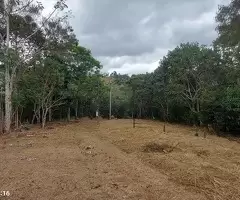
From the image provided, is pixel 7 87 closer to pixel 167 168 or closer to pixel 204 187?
pixel 167 168

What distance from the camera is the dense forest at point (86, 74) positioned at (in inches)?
768

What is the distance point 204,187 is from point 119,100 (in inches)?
1719

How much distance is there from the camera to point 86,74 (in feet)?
103

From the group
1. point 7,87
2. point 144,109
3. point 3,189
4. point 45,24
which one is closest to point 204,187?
point 3,189

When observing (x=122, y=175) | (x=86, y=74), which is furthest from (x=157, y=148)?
(x=86, y=74)

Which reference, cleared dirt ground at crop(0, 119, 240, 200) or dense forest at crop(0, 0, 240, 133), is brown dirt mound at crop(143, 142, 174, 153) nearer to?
cleared dirt ground at crop(0, 119, 240, 200)

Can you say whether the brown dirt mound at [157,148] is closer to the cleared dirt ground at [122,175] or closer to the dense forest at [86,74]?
the cleared dirt ground at [122,175]

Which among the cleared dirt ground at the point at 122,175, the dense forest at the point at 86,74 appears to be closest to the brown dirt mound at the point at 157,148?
the cleared dirt ground at the point at 122,175

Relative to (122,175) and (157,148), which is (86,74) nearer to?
(157,148)

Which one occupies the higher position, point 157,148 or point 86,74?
point 86,74

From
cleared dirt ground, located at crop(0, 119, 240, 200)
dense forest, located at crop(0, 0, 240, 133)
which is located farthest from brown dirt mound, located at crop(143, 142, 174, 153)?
dense forest, located at crop(0, 0, 240, 133)

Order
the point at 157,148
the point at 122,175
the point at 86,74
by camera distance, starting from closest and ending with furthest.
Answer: the point at 122,175 → the point at 157,148 → the point at 86,74

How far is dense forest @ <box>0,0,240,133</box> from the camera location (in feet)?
64.0

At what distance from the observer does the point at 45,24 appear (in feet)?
70.4
